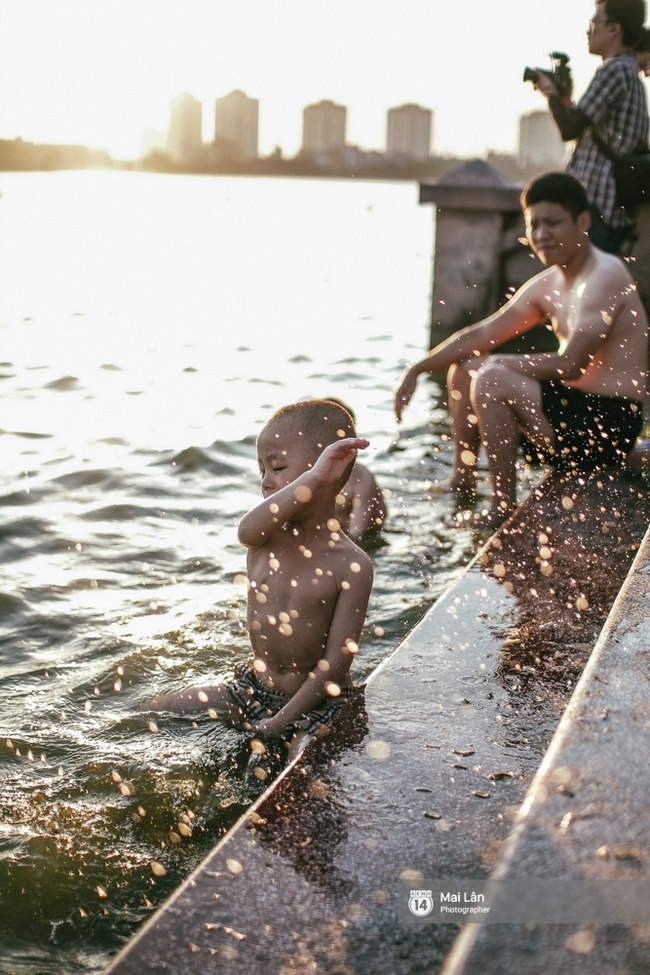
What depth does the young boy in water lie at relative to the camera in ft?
8.83

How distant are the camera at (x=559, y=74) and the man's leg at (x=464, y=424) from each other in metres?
2.02

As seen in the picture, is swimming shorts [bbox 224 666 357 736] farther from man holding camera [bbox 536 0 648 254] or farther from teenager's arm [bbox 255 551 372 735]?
man holding camera [bbox 536 0 648 254]

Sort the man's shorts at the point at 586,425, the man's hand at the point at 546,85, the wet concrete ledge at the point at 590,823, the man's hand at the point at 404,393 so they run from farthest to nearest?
the man's hand at the point at 546,85
the man's hand at the point at 404,393
the man's shorts at the point at 586,425
the wet concrete ledge at the point at 590,823

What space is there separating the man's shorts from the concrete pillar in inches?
184

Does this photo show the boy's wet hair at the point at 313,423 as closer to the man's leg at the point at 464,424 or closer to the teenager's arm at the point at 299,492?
the teenager's arm at the point at 299,492

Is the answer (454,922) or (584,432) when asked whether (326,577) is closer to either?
(454,922)

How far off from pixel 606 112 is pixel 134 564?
161 inches

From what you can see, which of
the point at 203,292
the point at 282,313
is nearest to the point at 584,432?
the point at 282,313

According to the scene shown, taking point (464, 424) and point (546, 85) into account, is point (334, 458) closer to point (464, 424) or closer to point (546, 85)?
point (464, 424)

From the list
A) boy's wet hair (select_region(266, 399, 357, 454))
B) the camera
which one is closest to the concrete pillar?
the camera

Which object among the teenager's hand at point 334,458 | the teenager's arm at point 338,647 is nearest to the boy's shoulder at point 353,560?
the teenager's arm at point 338,647

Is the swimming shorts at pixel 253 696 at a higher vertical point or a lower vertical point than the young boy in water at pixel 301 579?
lower

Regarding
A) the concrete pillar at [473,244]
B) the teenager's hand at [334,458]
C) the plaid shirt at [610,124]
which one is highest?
the plaid shirt at [610,124]

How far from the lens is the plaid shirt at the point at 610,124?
19.1 ft
